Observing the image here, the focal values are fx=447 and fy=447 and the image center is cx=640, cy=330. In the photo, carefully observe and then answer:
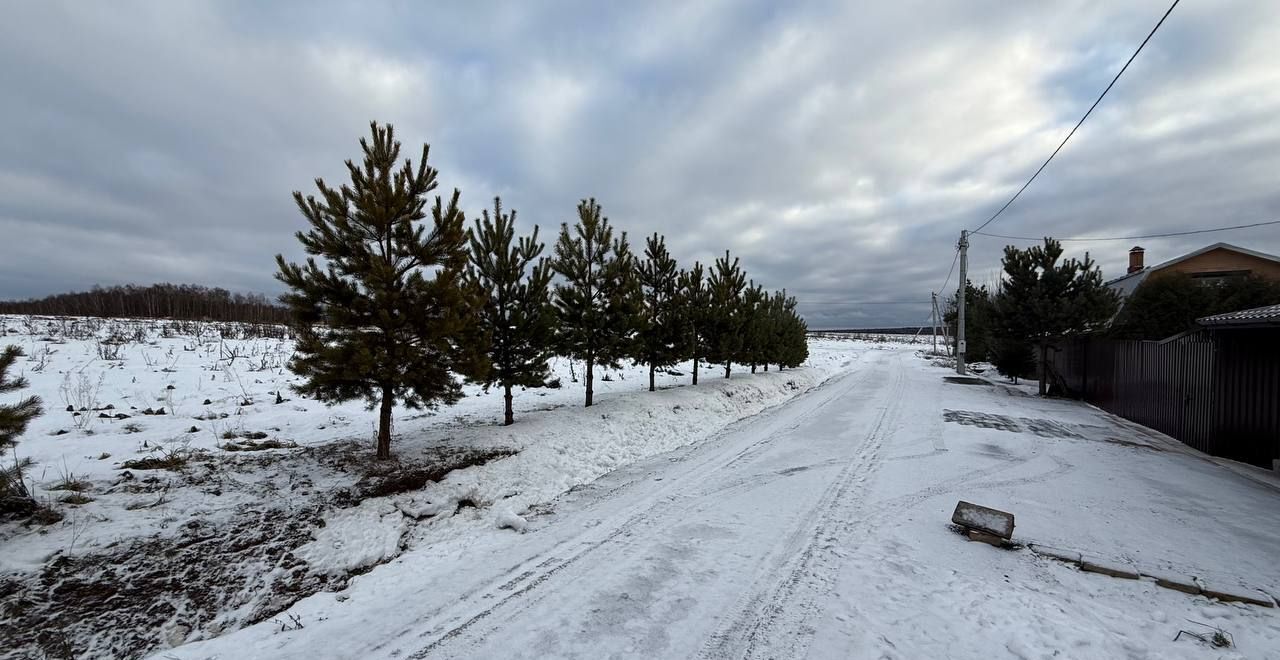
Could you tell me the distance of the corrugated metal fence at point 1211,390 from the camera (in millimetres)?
8258

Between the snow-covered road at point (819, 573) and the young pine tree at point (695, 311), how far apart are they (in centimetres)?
835

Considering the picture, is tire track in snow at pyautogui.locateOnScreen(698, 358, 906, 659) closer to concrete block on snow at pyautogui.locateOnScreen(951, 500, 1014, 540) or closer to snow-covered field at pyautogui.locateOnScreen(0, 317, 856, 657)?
concrete block on snow at pyautogui.locateOnScreen(951, 500, 1014, 540)

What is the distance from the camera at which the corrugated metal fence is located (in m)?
8.26

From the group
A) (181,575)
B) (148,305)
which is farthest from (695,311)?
(148,305)

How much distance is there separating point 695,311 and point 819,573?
13.0 meters

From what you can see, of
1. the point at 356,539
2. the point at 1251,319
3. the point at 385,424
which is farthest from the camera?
the point at 1251,319

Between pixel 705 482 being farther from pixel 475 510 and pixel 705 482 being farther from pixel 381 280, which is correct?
pixel 381 280

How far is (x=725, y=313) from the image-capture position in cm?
1747

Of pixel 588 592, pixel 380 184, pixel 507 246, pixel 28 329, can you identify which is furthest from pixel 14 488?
pixel 28 329

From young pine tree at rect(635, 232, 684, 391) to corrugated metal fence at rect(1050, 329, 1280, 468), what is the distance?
11.9 meters

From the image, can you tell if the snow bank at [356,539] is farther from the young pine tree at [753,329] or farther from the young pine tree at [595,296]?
A: the young pine tree at [753,329]

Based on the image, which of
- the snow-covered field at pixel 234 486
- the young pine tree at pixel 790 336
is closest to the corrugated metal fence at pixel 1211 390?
the snow-covered field at pixel 234 486

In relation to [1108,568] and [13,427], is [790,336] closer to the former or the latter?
[1108,568]

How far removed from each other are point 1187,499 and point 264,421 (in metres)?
16.0
